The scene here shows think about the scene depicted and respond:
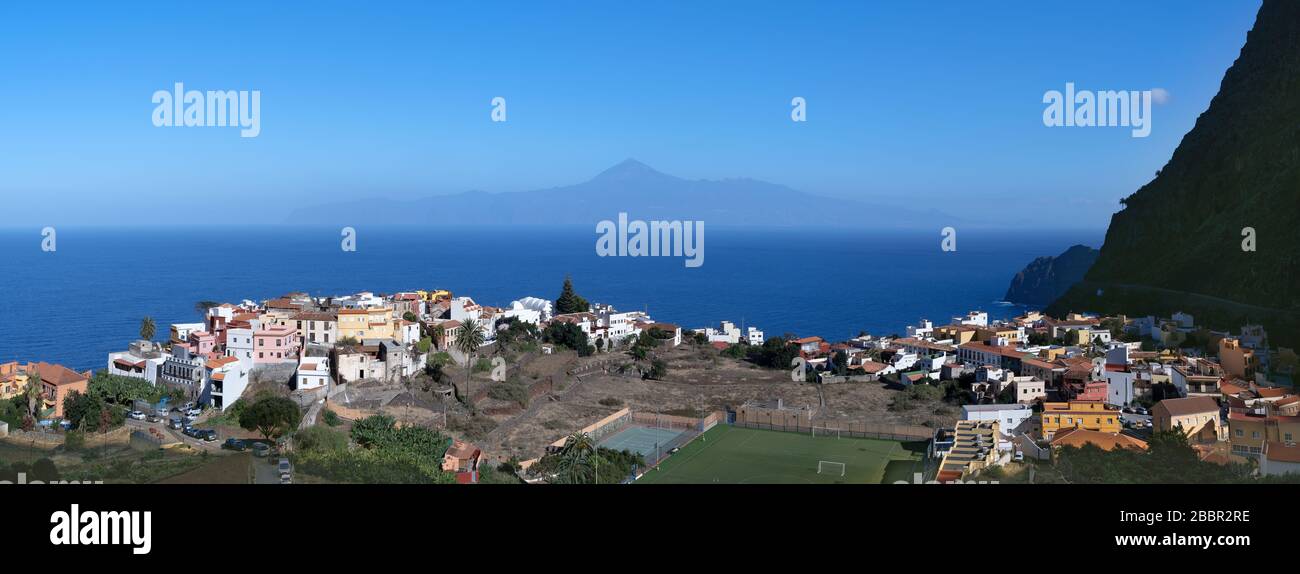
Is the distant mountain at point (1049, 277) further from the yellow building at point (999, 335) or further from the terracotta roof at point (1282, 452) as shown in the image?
the terracotta roof at point (1282, 452)

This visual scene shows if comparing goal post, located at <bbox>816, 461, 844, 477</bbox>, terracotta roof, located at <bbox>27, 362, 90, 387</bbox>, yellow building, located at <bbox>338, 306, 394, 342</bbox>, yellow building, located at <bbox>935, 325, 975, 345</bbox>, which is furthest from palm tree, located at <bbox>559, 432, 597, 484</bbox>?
yellow building, located at <bbox>935, 325, 975, 345</bbox>

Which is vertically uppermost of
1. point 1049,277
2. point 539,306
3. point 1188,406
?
point 1049,277

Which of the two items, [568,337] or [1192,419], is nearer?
[1192,419]

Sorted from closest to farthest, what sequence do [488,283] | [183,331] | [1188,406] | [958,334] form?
[1188,406]
[183,331]
[958,334]
[488,283]

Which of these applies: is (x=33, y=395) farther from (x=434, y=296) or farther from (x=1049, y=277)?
(x=1049, y=277)

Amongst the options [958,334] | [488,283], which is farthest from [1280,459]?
[488,283]
